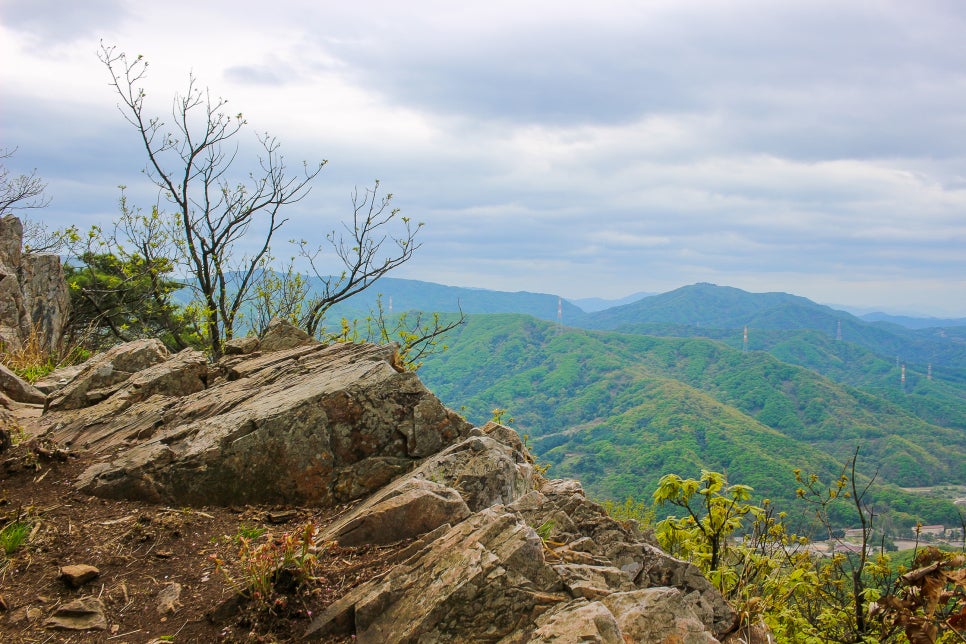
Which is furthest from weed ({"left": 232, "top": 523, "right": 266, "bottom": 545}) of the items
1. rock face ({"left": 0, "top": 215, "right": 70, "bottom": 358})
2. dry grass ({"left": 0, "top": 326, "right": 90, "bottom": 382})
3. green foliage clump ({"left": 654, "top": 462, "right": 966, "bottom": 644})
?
rock face ({"left": 0, "top": 215, "right": 70, "bottom": 358})

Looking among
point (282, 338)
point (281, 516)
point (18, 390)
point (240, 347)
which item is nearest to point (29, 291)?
point (18, 390)

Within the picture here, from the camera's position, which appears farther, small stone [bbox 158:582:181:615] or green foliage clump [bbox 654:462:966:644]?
green foliage clump [bbox 654:462:966:644]

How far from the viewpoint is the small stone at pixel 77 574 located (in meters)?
6.48

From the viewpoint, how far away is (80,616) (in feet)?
19.9

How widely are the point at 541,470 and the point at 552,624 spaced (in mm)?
6570

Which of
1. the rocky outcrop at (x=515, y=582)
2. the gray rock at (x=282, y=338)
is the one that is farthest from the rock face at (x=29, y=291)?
the rocky outcrop at (x=515, y=582)

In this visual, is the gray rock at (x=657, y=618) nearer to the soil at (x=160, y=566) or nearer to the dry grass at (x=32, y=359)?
the soil at (x=160, y=566)

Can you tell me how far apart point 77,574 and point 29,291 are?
20.0 metres

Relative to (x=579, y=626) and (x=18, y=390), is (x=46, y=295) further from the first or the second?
(x=579, y=626)

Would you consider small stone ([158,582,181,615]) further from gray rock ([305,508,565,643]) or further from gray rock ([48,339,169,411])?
gray rock ([48,339,169,411])

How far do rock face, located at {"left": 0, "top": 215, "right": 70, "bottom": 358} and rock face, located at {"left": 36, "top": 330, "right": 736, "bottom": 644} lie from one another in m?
8.67

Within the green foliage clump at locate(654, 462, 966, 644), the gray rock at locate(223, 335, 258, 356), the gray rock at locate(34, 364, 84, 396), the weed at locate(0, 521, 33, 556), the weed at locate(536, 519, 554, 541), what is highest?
the gray rock at locate(223, 335, 258, 356)

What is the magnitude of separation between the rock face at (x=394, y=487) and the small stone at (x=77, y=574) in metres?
1.98

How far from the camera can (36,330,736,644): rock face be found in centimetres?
548
